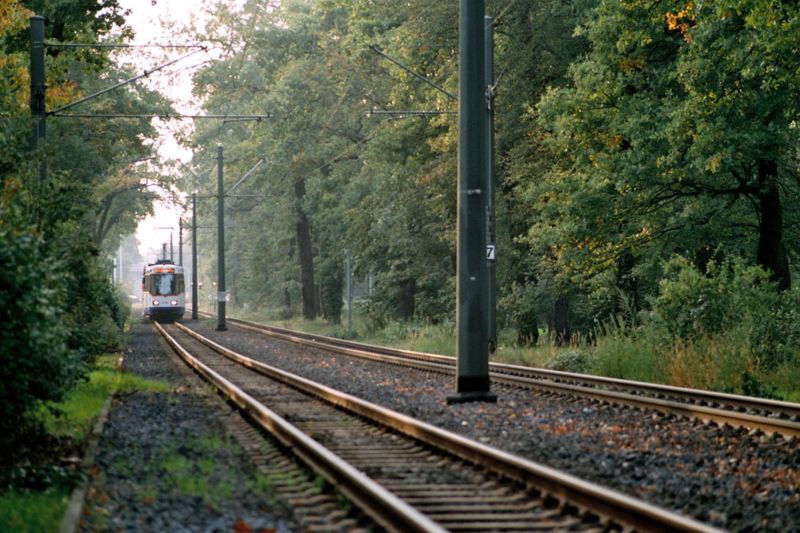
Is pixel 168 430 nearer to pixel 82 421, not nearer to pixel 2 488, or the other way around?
pixel 82 421

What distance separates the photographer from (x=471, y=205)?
16.8 meters

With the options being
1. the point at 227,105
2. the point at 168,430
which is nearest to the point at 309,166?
the point at 227,105

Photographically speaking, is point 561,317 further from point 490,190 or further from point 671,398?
point 671,398

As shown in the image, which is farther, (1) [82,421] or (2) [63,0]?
(2) [63,0]

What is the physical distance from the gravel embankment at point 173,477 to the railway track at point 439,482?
652mm

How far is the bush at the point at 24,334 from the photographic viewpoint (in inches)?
374

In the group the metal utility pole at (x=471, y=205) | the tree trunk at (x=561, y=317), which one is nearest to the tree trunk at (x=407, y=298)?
the tree trunk at (x=561, y=317)

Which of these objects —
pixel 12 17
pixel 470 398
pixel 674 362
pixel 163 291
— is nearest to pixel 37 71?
pixel 12 17

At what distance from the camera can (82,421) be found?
14.0 m

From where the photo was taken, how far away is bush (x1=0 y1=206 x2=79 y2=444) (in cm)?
951

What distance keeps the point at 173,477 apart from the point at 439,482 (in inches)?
93.7

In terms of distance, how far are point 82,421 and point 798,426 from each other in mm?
8341

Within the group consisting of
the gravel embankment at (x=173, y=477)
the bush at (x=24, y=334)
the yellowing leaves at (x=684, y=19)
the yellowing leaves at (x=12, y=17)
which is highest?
the yellowing leaves at (x=12, y=17)

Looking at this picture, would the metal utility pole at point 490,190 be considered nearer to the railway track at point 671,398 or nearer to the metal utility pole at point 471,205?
the railway track at point 671,398
